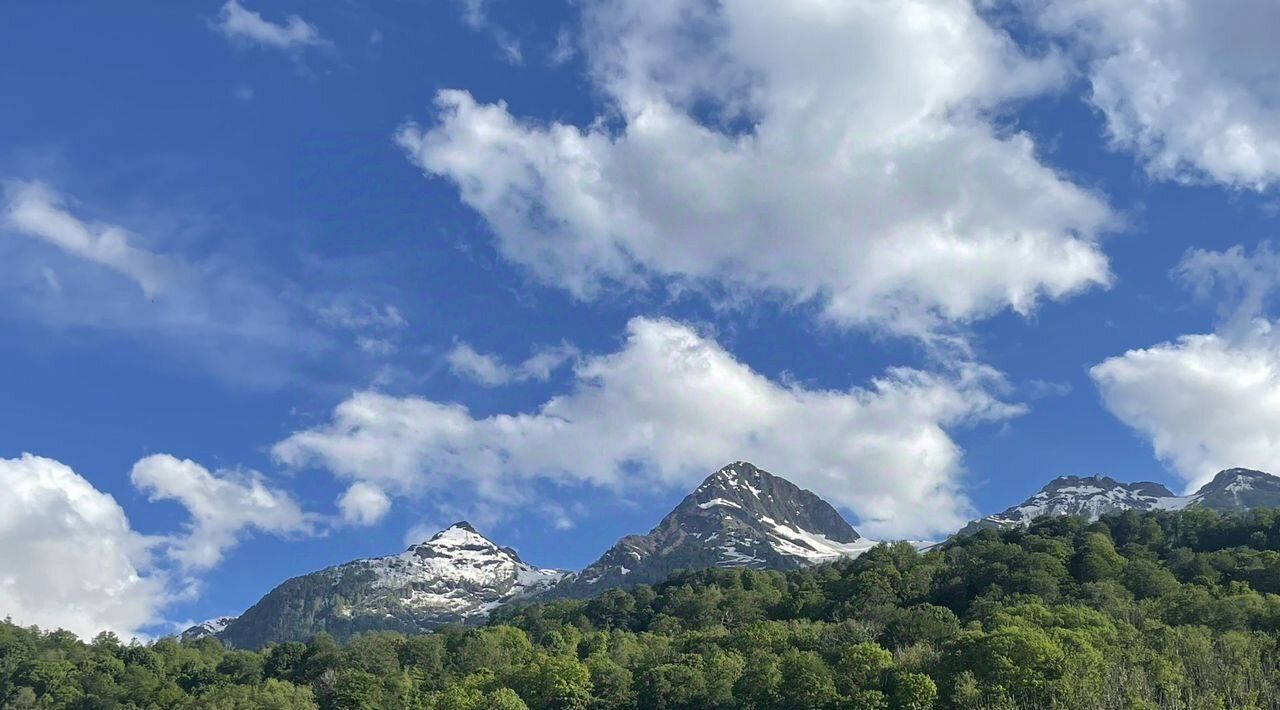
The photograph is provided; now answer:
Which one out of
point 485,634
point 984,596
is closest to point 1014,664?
point 984,596

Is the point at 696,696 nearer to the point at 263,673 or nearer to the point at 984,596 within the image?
the point at 984,596

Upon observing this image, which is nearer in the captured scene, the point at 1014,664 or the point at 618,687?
the point at 1014,664

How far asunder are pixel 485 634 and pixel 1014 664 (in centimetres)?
11182

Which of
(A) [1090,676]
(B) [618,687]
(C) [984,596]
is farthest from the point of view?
(C) [984,596]

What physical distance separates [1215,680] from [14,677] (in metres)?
194

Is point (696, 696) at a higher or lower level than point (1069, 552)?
lower

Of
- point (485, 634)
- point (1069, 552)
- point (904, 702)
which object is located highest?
point (1069, 552)

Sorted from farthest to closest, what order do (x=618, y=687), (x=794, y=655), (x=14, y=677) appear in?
(x=14, y=677) < (x=618, y=687) < (x=794, y=655)

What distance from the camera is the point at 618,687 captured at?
13662 cm

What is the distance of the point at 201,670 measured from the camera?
192 meters

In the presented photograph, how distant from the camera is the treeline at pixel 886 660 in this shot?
4181 inches

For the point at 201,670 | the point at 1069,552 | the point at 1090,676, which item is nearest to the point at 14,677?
the point at 201,670

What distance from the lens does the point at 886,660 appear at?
120 metres

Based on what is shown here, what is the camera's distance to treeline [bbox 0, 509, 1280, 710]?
106188 mm
